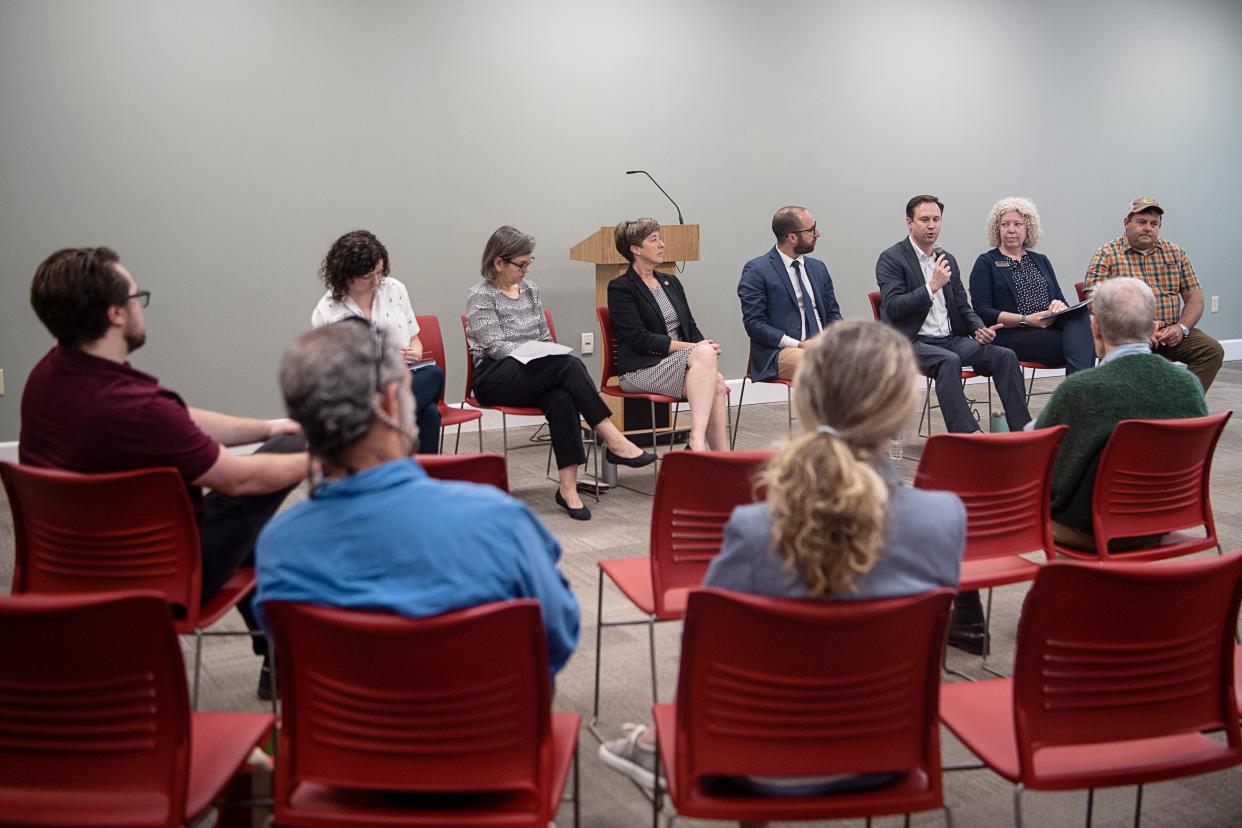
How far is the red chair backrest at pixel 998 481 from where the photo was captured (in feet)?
9.70

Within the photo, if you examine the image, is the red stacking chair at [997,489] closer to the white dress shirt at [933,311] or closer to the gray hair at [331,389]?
the gray hair at [331,389]

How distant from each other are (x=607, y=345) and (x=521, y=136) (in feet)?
6.21

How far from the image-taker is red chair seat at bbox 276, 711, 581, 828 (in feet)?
5.68

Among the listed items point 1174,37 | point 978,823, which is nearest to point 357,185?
point 978,823

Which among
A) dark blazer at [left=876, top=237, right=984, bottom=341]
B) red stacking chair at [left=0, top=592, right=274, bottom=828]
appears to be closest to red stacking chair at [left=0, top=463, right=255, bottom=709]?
red stacking chair at [left=0, top=592, right=274, bottom=828]

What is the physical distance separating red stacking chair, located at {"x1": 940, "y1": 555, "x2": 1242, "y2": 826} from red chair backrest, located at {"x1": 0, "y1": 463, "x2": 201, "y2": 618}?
1744 mm

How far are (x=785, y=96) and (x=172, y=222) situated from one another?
4.04 meters

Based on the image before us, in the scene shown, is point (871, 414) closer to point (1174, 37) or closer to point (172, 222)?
point (172, 222)

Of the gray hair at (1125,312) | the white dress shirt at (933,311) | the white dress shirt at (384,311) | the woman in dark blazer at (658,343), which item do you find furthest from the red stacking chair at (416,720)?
the white dress shirt at (933,311)

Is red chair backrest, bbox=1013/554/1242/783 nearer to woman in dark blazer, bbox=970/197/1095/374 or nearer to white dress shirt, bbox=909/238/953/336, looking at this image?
white dress shirt, bbox=909/238/953/336

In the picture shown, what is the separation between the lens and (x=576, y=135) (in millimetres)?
7188

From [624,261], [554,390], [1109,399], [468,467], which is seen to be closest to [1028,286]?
[624,261]

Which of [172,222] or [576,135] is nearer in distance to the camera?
[172,222]

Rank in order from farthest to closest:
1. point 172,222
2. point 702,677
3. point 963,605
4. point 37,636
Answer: point 172,222, point 963,605, point 702,677, point 37,636
